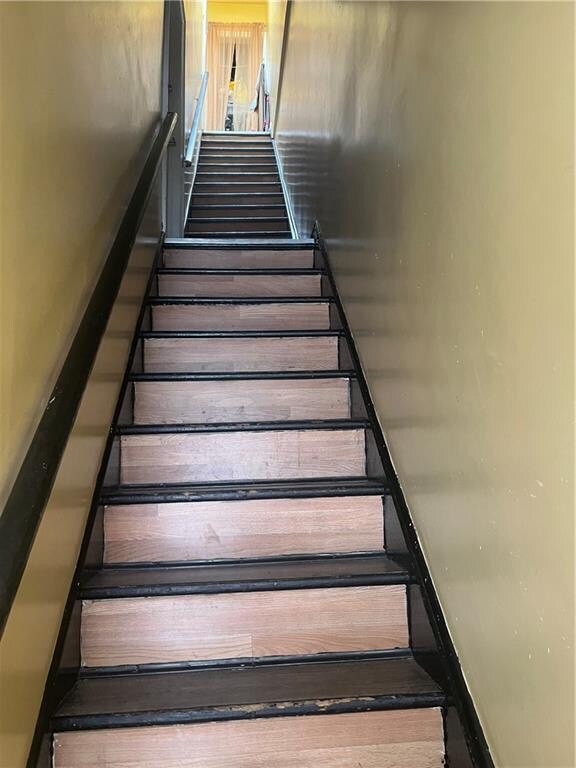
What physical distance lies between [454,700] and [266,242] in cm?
259

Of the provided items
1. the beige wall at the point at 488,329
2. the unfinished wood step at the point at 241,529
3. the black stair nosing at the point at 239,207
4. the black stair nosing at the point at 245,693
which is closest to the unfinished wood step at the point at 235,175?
the black stair nosing at the point at 239,207

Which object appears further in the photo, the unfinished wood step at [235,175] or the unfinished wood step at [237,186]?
the unfinished wood step at [235,175]

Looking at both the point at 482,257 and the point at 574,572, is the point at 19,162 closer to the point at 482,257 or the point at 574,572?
the point at 482,257

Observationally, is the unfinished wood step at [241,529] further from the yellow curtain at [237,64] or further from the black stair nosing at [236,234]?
the yellow curtain at [237,64]

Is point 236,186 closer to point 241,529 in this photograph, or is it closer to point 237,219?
point 237,219

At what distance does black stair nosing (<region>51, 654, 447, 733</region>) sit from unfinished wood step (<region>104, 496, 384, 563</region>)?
1.15ft

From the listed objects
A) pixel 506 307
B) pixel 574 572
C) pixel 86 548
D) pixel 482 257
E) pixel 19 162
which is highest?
pixel 19 162

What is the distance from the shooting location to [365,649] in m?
1.53

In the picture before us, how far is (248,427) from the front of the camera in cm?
202

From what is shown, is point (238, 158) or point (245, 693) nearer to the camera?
point (245, 693)

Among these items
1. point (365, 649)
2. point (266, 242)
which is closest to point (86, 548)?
point (365, 649)

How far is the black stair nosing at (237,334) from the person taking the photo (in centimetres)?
248

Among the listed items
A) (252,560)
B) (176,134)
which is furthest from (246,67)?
(252,560)

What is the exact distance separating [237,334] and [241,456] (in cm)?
67
